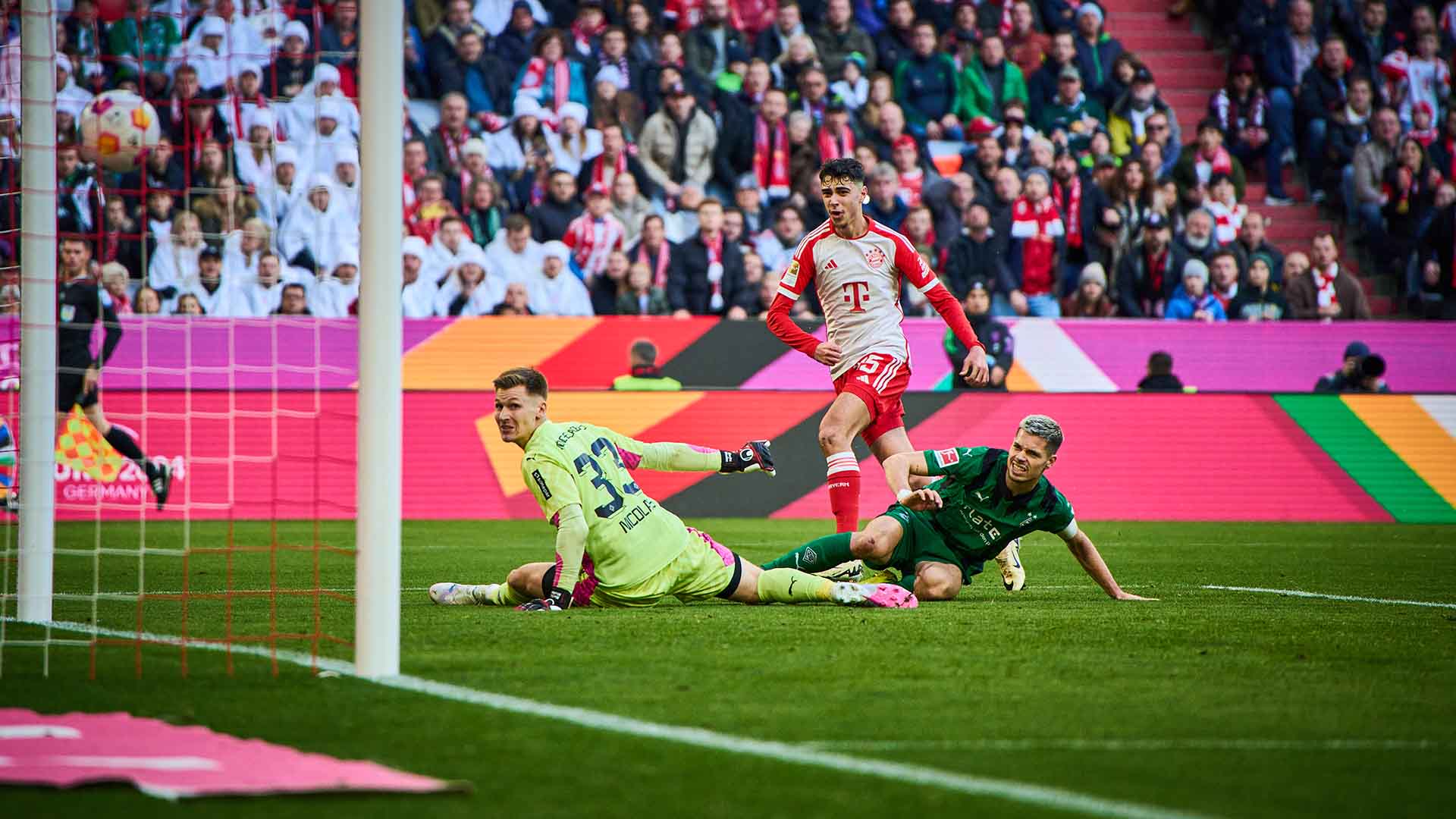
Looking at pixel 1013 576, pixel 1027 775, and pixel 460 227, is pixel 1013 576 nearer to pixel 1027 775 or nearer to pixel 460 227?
pixel 1027 775

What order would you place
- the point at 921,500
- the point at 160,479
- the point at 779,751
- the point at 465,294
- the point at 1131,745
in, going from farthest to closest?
the point at 465,294 → the point at 160,479 → the point at 921,500 → the point at 1131,745 → the point at 779,751

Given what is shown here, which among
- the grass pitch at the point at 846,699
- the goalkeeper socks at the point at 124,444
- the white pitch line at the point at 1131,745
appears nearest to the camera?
the grass pitch at the point at 846,699

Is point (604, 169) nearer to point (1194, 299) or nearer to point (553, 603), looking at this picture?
point (1194, 299)

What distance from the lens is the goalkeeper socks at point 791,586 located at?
318 inches

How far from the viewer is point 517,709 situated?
516cm

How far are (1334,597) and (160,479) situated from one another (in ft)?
32.1

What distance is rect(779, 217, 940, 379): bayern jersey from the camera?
32.1 feet

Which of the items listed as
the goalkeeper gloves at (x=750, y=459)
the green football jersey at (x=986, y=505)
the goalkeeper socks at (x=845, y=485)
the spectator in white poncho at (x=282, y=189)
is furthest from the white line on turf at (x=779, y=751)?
the spectator in white poncho at (x=282, y=189)

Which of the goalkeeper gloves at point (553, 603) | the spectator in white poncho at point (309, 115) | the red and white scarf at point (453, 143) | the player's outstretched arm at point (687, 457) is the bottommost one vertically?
the goalkeeper gloves at point (553, 603)

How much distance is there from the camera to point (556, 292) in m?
17.9

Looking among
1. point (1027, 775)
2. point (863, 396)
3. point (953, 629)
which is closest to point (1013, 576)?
point (863, 396)

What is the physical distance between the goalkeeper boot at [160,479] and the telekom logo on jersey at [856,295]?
7.14 meters

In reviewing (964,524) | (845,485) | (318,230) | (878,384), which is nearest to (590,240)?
(318,230)

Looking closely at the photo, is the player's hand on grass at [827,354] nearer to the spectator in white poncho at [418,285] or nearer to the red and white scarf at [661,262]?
the red and white scarf at [661,262]
